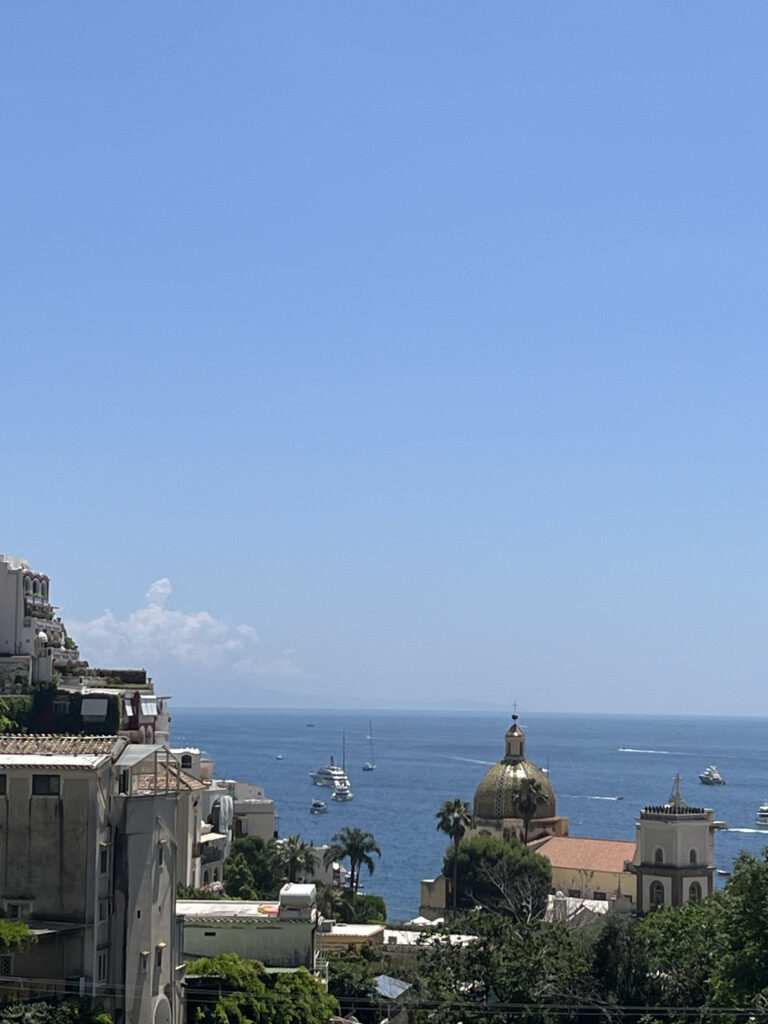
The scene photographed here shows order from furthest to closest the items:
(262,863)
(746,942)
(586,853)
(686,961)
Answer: (586,853) < (262,863) < (686,961) < (746,942)

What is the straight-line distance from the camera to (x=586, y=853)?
96.5 m

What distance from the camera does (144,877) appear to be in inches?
1781

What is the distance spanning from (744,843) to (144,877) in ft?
488

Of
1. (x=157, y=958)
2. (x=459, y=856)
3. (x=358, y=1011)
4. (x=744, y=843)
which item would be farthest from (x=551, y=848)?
(x=744, y=843)

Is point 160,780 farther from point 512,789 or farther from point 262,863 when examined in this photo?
point 512,789

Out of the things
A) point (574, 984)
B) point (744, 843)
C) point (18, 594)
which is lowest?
point (744, 843)

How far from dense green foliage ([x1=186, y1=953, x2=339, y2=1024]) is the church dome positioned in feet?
167

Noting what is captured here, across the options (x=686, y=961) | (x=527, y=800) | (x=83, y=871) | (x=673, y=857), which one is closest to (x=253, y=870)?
(x=527, y=800)

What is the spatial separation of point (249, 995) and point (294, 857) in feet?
108

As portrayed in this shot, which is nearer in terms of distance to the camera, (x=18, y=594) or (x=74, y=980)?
(x=74, y=980)

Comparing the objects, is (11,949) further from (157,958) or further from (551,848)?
(551,848)

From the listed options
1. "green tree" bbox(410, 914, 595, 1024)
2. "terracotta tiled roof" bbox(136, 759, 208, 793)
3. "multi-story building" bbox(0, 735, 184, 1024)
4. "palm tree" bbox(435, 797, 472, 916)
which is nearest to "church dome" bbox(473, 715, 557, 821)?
"palm tree" bbox(435, 797, 472, 916)

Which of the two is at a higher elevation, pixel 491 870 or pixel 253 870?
pixel 253 870

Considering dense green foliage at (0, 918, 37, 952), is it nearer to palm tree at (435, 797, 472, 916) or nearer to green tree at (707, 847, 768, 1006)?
green tree at (707, 847, 768, 1006)
